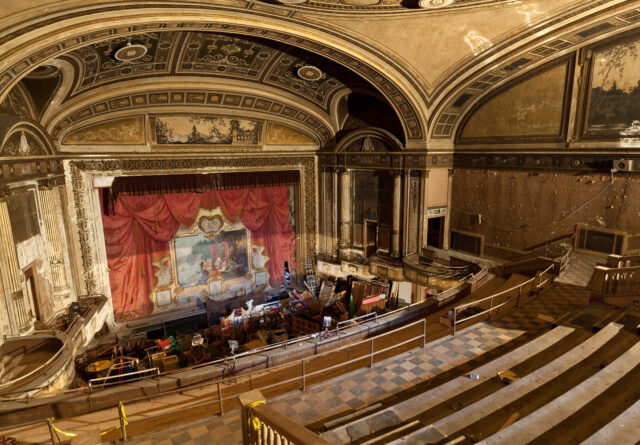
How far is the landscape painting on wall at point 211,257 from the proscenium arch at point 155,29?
8.63 meters

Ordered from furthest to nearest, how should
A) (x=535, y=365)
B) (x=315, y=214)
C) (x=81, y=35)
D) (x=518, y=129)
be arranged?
1. (x=315, y=214)
2. (x=518, y=129)
3. (x=81, y=35)
4. (x=535, y=365)

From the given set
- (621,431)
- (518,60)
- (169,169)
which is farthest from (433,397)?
(169,169)

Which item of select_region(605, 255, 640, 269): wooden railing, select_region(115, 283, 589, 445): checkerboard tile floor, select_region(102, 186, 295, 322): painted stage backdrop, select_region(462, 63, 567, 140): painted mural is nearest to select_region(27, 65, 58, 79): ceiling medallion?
select_region(102, 186, 295, 322): painted stage backdrop

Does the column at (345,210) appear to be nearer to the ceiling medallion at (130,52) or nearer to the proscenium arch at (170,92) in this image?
the proscenium arch at (170,92)

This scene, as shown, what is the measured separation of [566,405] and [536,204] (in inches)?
334

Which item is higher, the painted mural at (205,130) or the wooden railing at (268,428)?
the painted mural at (205,130)

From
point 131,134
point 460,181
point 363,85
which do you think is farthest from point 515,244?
point 131,134

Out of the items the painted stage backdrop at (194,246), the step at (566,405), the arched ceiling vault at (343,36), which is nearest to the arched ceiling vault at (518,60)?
the arched ceiling vault at (343,36)

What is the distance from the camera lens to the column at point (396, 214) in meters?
13.9

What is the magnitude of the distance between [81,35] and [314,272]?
12854mm

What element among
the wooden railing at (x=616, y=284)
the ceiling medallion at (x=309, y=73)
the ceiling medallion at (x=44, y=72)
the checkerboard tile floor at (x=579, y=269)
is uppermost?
the ceiling medallion at (x=309, y=73)

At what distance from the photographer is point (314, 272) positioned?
57.1 ft

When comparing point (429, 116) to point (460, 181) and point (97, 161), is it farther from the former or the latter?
point (97, 161)

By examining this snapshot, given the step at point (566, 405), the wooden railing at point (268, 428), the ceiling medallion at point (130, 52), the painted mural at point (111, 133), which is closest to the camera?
the wooden railing at point (268, 428)
